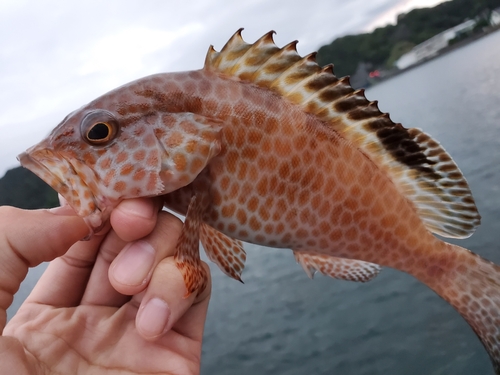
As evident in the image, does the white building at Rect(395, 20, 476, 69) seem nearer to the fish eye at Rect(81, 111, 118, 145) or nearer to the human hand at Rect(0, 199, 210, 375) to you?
the human hand at Rect(0, 199, 210, 375)

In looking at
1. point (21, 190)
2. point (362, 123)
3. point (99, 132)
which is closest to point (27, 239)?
point (99, 132)

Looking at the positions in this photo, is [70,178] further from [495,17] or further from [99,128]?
[495,17]

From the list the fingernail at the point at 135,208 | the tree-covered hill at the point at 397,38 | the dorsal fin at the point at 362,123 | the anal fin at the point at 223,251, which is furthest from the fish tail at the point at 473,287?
the tree-covered hill at the point at 397,38

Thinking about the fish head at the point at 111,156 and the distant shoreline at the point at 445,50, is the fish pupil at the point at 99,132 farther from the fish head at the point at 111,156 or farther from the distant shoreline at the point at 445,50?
the distant shoreline at the point at 445,50

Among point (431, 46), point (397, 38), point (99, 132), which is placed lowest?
point (99, 132)

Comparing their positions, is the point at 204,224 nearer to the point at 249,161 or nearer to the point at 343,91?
the point at 249,161

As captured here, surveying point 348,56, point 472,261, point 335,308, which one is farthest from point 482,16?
point 472,261

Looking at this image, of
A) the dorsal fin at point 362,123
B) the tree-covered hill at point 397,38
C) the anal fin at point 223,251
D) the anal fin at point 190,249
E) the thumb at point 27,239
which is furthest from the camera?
the tree-covered hill at point 397,38
